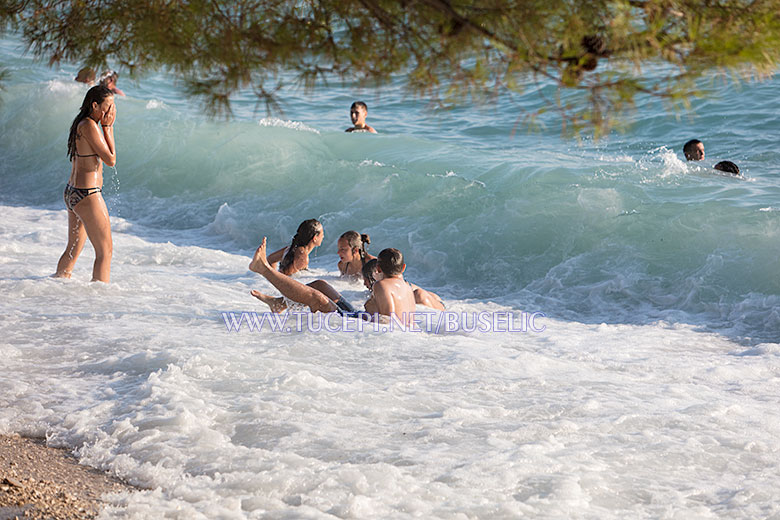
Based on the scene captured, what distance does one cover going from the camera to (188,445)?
464 cm

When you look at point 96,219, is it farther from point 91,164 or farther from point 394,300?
point 394,300

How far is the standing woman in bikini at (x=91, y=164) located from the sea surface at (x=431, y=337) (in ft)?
1.81

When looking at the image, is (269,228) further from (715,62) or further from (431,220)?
(715,62)

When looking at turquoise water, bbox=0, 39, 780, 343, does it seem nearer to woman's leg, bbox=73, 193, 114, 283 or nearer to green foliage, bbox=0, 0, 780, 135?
woman's leg, bbox=73, 193, 114, 283

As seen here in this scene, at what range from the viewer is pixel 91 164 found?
23.6 ft

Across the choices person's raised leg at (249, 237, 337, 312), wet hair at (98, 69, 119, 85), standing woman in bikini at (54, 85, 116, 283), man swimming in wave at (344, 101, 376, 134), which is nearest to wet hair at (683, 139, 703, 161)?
man swimming in wave at (344, 101, 376, 134)

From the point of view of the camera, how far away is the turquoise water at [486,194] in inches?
364

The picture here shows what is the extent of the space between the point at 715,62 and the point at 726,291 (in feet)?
21.8

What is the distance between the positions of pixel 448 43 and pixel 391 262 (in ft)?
13.6

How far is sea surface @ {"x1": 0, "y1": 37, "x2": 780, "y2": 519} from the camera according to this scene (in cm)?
435

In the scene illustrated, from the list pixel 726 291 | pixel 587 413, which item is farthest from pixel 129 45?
pixel 726 291

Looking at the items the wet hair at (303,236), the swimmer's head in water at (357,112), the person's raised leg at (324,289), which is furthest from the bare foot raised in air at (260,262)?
the swimmer's head in water at (357,112)

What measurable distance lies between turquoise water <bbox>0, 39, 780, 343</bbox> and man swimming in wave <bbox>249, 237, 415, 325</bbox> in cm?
153

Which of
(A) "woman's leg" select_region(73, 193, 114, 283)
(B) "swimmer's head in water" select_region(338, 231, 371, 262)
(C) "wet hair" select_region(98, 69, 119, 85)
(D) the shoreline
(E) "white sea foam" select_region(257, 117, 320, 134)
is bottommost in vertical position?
(D) the shoreline
